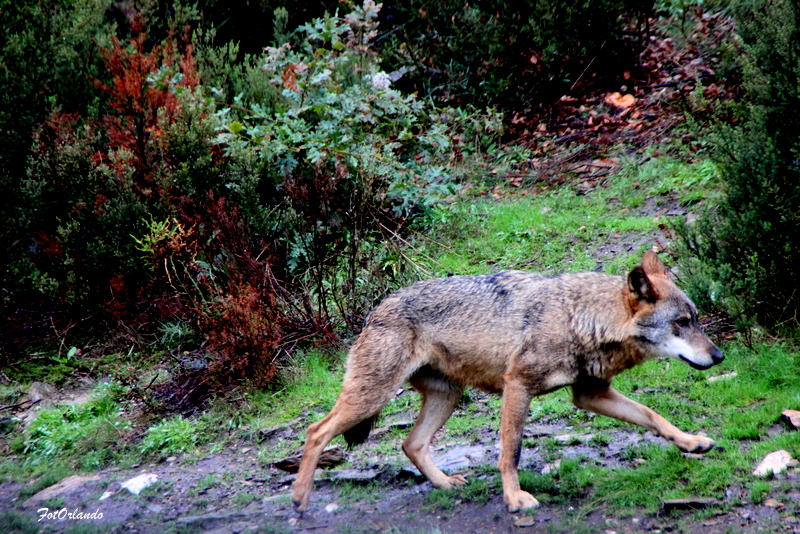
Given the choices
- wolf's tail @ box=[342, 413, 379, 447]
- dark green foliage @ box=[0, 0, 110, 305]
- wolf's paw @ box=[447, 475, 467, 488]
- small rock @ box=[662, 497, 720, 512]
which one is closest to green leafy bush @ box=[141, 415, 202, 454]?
wolf's tail @ box=[342, 413, 379, 447]

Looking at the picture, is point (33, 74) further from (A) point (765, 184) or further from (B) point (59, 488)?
(A) point (765, 184)

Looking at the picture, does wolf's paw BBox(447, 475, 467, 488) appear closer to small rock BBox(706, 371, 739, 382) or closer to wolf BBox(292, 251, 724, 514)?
wolf BBox(292, 251, 724, 514)

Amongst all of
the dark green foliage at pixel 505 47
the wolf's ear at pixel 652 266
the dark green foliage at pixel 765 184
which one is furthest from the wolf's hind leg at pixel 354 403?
the dark green foliage at pixel 505 47

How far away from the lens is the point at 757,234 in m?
6.84

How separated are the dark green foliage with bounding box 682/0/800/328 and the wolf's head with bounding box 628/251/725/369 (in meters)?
1.41

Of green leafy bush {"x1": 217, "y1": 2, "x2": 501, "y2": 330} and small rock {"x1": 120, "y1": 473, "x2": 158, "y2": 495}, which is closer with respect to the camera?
small rock {"x1": 120, "y1": 473, "x2": 158, "y2": 495}

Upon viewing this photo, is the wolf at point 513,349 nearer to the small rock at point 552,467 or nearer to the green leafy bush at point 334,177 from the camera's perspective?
the small rock at point 552,467

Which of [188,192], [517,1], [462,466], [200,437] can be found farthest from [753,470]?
[517,1]

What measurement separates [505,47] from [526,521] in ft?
36.0

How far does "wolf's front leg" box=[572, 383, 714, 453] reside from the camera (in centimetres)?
556

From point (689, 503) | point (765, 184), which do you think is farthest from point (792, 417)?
point (765, 184)

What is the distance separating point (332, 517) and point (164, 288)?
4.85 metres

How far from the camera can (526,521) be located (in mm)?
5258

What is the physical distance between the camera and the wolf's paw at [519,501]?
17.8 ft
